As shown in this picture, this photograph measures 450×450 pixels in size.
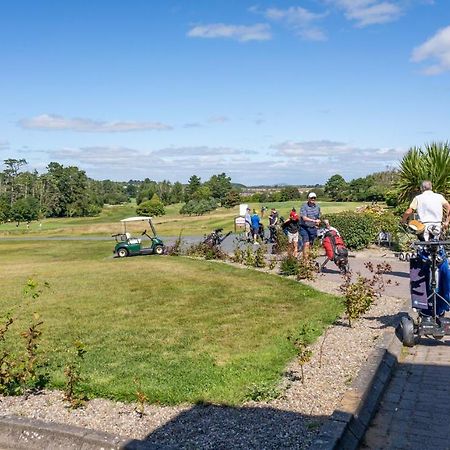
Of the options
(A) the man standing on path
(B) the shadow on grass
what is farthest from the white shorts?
(B) the shadow on grass

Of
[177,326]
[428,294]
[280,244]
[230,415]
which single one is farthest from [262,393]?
[280,244]

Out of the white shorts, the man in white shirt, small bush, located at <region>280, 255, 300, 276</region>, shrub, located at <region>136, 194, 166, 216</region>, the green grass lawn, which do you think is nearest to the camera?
the green grass lawn

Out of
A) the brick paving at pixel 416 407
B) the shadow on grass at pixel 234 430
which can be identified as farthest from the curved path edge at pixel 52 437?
the brick paving at pixel 416 407

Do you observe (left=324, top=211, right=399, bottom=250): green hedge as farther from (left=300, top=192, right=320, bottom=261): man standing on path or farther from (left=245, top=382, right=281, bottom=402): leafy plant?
(left=245, top=382, right=281, bottom=402): leafy plant

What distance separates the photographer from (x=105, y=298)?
10539 mm

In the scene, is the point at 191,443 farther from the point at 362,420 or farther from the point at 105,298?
the point at 105,298

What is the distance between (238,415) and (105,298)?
6.73 metres

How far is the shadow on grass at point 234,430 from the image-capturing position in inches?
149

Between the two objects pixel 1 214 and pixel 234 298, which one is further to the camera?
pixel 1 214

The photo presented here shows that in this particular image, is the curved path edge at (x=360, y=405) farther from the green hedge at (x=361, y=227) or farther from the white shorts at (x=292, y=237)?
the green hedge at (x=361, y=227)

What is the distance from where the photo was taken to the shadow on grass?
12.5 ft

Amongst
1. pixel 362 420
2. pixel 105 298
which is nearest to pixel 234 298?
pixel 105 298

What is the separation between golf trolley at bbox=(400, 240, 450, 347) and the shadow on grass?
2.58 m

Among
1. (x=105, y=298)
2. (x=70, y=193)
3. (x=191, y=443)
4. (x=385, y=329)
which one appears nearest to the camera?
(x=191, y=443)
